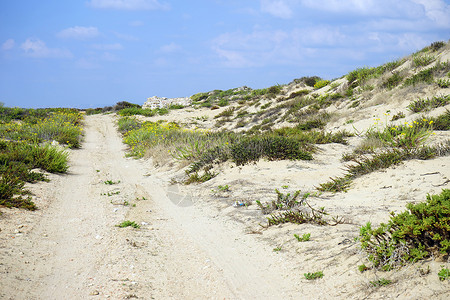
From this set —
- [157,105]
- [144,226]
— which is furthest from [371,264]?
[157,105]

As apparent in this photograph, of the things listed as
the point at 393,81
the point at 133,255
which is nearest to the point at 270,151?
the point at 133,255

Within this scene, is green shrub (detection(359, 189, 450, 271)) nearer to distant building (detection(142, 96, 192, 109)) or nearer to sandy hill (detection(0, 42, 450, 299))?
sandy hill (detection(0, 42, 450, 299))

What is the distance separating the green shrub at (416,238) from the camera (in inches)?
117

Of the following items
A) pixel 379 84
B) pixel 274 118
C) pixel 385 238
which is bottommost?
pixel 385 238

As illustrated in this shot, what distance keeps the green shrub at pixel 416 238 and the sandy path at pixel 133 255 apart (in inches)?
38.3

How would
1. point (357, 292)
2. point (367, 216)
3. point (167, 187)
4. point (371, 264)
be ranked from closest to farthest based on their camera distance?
1. point (357, 292)
2. point (371, 264)
3. point (367, 216)
4. point (167, 187)

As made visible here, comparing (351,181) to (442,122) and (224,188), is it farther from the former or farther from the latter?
(442,122)

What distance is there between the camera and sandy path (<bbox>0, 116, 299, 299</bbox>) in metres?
3.49

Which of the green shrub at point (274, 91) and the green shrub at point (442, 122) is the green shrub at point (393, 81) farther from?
the green shrub at point (274, 91)

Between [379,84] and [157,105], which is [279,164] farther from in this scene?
[157,105]

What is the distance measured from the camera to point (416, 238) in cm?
316

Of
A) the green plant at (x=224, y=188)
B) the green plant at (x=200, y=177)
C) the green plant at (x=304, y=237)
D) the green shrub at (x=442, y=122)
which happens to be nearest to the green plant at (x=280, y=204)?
the green plant at (x=304, y=237)

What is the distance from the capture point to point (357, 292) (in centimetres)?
306

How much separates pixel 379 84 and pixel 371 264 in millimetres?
17054
